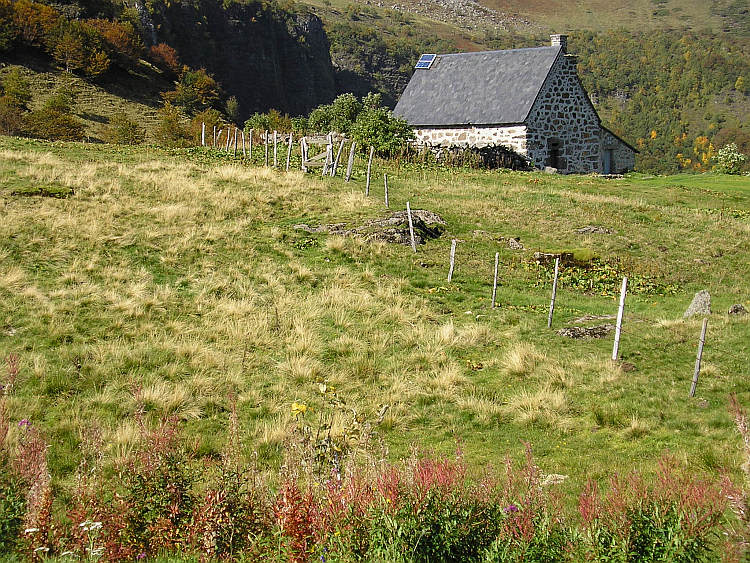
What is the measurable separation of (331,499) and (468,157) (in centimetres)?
3414

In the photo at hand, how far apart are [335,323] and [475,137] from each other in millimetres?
28839

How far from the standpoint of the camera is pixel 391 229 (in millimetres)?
19281

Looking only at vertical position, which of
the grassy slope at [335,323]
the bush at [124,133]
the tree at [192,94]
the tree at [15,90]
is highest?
the tree at [192,94]

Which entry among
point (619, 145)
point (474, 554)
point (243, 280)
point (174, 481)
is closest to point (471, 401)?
Result: point (474, 554)

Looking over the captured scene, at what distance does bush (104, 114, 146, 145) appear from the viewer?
124 ft

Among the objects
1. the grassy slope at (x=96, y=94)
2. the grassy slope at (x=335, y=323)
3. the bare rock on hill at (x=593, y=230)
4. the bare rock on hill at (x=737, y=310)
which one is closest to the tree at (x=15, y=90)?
the grassy slope at (x=96, y=94)

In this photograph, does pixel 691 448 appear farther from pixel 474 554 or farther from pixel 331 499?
pixel 331 499

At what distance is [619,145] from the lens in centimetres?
4391

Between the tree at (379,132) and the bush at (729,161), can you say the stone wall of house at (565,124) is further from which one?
the bush at (729,161)

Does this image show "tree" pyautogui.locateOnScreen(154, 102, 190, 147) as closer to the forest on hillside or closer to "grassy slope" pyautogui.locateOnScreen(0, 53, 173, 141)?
"grassy slope" pyautogui.locateOnScreen(0, 53, 173, 141)

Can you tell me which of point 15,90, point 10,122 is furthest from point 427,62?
point 15,90

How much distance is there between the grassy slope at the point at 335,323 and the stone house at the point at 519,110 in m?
15.3

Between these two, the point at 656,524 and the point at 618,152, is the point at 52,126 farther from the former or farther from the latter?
the point at 656,524

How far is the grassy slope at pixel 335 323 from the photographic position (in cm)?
883
